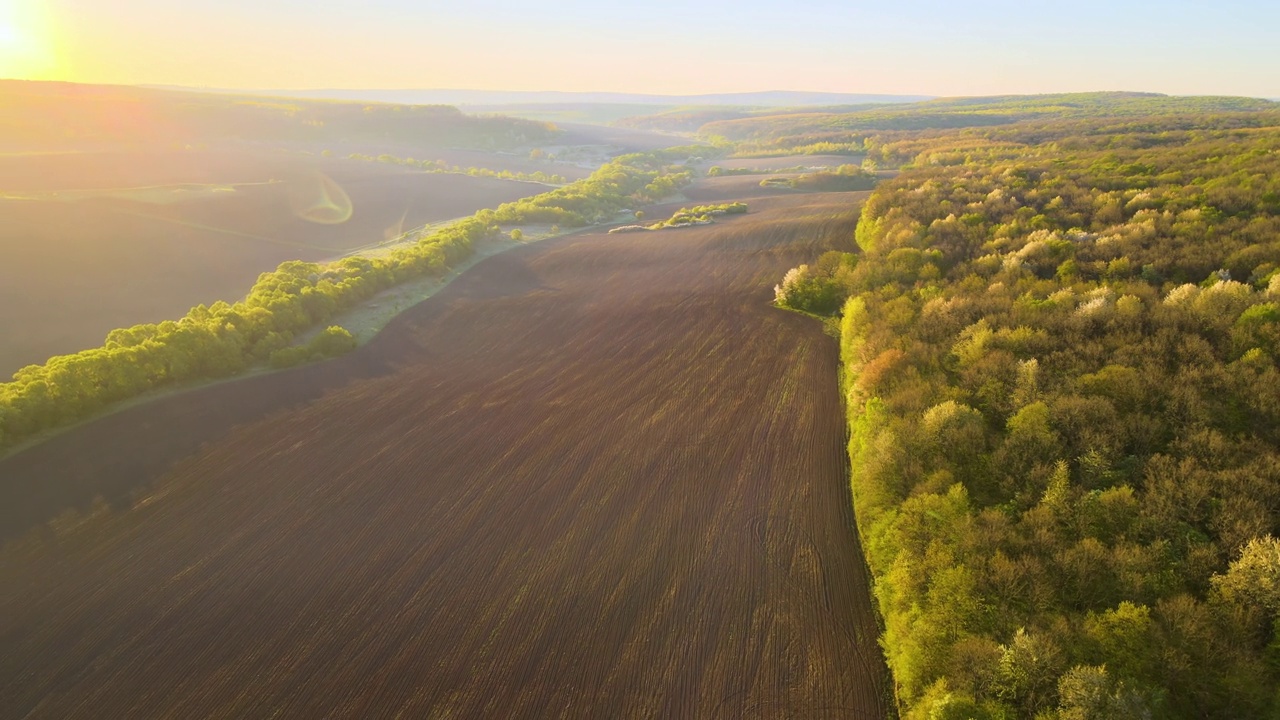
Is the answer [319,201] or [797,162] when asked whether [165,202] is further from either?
[797,162]

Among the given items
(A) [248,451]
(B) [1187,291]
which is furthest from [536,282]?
(B) [1187,291]

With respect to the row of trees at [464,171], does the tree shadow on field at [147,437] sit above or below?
below

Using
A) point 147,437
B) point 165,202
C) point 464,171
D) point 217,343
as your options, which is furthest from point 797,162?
point 147,437

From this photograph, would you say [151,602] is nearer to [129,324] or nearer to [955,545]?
[955,545]

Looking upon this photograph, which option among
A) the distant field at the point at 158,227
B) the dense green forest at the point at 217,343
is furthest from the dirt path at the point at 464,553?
the distant field at the point at 158,227

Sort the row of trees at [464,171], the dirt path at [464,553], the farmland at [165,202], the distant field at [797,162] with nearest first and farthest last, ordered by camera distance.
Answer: the dirt path at [464,553], the farmland at [165,202], the row of trees at [464,171], the distant field at [797,162]

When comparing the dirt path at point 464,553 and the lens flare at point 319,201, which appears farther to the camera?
the lens flare at point 319,201

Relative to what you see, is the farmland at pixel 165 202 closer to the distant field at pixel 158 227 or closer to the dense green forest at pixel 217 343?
the distant field at pixel 158 227
